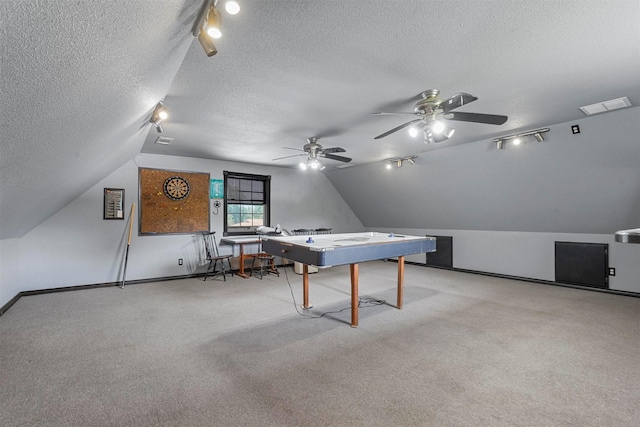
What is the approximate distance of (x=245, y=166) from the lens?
659cm

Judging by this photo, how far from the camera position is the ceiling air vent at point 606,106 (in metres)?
3.05

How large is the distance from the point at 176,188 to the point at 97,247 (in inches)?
64.7

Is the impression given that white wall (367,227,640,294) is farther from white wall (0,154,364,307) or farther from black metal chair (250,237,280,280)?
white wall (0,154,364,307)

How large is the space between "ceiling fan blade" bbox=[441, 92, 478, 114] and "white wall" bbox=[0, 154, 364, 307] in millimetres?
4731

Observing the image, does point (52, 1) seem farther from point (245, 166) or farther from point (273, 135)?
point (245, 166)

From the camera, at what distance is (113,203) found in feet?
17.0

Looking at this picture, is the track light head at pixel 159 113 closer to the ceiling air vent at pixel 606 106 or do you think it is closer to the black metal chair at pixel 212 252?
the black metal chair at pixel 212 252

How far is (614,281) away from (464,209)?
8.12 ft

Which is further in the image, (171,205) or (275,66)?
(171,205)

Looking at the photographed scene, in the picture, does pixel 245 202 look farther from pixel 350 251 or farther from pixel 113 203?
pixel 350 251

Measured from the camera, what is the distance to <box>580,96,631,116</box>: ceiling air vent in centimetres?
305

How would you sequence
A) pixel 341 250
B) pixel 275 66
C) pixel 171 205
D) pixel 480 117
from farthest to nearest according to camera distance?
1. pixel 171 205
2. pixel 341 250
3. pixel 480 117
4. pixel 275 66

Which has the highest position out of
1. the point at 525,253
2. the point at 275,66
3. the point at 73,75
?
the point at 275,66

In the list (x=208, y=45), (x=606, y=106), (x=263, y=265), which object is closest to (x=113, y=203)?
(x=263, y=265)
